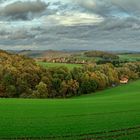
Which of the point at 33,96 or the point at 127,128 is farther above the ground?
the point at 127,128

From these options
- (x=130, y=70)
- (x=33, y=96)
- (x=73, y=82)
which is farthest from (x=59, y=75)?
→ (x=130, y=70)

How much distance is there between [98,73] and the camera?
126062 mm

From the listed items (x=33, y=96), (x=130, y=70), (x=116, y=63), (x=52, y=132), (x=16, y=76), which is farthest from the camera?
(x=116, y=63)

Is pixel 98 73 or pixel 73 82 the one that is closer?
pixel 73 82

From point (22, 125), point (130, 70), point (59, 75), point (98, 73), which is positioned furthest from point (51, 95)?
point (22, 125)

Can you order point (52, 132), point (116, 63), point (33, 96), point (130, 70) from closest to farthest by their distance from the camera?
1. point (52, 132)
2. point (33, 96)
3. point (130, 70)
4. point (116, 63)

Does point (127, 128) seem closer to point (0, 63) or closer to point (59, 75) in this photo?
point (59, 75)

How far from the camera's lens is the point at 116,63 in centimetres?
19325

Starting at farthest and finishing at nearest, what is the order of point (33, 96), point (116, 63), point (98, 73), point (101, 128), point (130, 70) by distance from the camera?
point (116, 63) → point (130, 70) → point (98, 73) → point (33, 96) → point (101, 128)

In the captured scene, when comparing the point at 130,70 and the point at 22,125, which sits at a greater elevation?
the point at 22,125

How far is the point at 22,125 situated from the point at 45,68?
290ft

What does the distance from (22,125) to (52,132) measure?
512 centimetres

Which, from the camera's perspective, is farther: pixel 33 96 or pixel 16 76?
pixel 16 76

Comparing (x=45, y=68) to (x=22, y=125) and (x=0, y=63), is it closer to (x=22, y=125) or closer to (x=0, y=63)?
(x=0, y=63)
